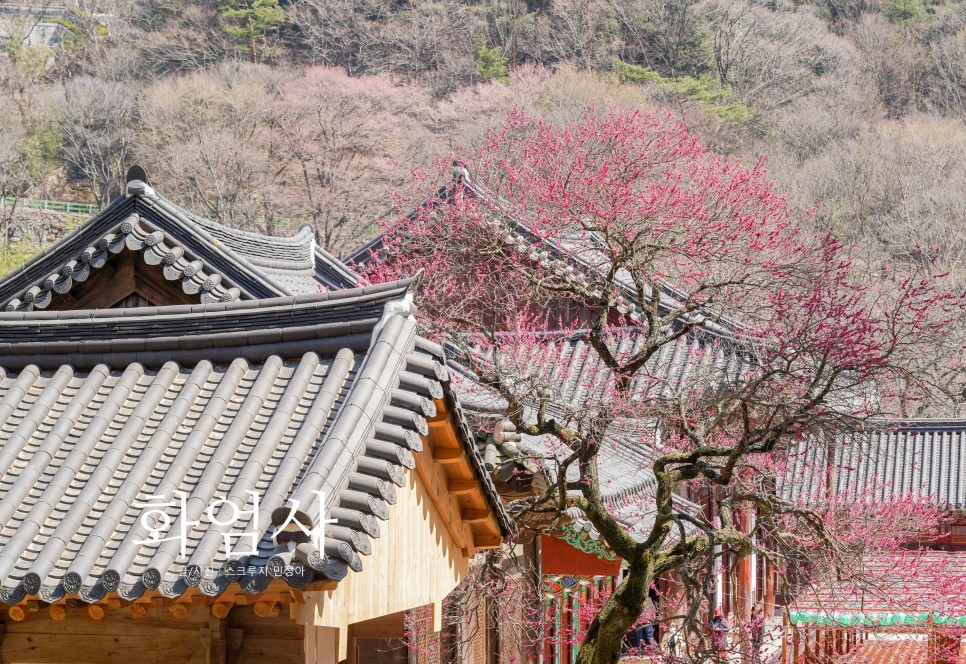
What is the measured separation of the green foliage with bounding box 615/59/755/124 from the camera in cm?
4734

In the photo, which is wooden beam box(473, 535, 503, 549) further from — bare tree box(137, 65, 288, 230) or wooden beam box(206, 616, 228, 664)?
bare tree box(137, 65, 288, 230)

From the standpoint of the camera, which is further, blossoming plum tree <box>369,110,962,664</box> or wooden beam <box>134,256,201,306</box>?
wooden beam <box>134,256,201,306</box>

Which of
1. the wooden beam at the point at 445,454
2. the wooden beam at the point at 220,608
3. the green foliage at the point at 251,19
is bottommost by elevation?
the wooden beam at the point at 220,608

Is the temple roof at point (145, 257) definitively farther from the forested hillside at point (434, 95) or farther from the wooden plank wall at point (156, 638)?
the forested hillside at point (434, 95)

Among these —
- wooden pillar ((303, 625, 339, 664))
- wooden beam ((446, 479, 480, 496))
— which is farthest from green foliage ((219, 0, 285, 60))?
wooden pillar ((303, 625, 339, 664))

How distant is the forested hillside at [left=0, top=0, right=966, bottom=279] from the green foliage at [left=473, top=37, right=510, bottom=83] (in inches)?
4.1

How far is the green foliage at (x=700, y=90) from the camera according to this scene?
155 feet

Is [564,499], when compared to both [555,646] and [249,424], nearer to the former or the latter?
[249,424]

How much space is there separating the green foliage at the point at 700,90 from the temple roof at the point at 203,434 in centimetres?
4278

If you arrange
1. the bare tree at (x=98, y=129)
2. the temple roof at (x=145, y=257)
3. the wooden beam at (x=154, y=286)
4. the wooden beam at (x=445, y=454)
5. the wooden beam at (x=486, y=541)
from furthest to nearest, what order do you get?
the bare tree at (x=98, y=129) < the wooden beam at (x=154, y=286) < the temple roof at (x=145, y=257) < the wooden beam at (x=486, y=541) < the wooden beam at (x=445, y=454)

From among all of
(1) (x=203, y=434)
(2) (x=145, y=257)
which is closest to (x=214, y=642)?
(1) (x=203, y=434)

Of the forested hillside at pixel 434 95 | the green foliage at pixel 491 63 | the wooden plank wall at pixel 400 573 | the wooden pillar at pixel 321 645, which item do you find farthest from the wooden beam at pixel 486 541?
the green foliage at pixel 491 63

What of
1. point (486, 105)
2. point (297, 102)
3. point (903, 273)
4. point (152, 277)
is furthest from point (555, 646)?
point (486, 105)

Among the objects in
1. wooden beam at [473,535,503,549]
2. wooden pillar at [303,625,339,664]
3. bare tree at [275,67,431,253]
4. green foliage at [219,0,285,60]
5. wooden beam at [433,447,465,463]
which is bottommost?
wooden pillar at [303,625,339,664]
